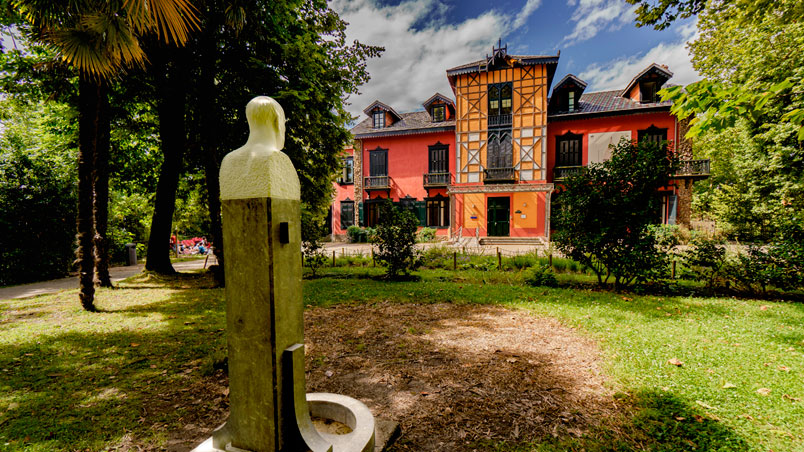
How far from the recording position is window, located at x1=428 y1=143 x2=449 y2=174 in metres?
23.5

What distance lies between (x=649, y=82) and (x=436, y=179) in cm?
1466

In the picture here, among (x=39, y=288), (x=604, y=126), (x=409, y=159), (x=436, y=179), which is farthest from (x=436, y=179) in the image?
(x=39, y=288)

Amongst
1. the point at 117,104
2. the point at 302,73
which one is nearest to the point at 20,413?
the point at 302,73

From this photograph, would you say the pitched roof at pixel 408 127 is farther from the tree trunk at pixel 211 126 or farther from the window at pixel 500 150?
the tree trunk at pixel 211 126

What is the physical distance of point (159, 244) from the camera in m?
10.5

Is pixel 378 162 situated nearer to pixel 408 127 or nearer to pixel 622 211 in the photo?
pixel 408 127

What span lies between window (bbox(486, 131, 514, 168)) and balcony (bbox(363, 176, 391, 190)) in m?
7.47

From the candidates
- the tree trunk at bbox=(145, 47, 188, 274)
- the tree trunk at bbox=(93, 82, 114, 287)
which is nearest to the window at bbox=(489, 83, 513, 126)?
the tree trunk at bbox=(145, 47, 188, 274)

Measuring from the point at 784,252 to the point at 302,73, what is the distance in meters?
12.1

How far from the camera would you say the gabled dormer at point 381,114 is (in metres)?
24.9

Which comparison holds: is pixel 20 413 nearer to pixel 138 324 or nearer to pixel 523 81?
pixel 138 324

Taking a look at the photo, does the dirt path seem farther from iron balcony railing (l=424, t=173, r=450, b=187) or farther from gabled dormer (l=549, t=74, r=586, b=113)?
gabled dormer (l=549, t=74, r=586, b=113)

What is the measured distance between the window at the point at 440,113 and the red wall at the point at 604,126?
24.1 ft

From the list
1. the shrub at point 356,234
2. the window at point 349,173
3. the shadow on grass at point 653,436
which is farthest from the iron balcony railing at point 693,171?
the shadow on grass at point 653,436
